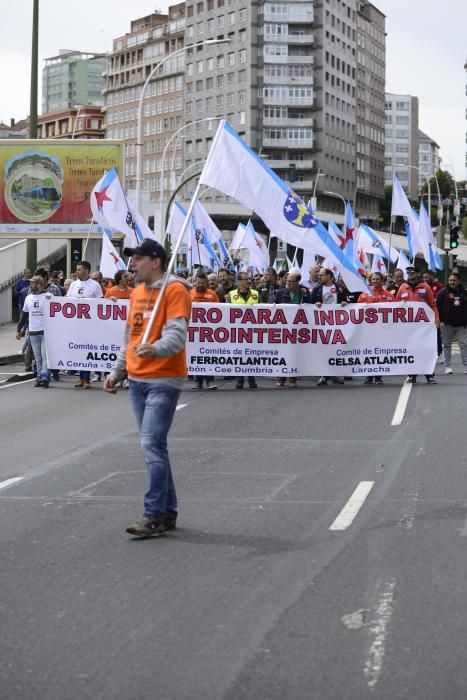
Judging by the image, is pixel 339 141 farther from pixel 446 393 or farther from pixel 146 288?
pixel 146 288

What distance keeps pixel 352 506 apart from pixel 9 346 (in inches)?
934

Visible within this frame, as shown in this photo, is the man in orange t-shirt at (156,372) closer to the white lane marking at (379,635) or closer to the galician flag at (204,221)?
the white lane marking at (379,635)

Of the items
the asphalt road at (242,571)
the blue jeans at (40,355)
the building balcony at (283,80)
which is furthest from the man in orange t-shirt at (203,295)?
the building balcony at (283,80)

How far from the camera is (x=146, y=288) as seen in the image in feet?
27.1

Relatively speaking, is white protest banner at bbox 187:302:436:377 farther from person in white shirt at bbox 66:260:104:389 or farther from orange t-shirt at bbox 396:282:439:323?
person in white shirt at bbox 66:260:104:389

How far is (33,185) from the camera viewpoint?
140 feet

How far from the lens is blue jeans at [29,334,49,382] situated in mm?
20891

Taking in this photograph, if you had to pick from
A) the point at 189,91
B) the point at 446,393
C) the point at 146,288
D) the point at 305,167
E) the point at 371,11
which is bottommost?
the point at 446,393

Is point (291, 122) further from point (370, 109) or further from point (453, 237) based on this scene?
point (453, 237)

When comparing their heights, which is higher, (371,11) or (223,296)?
(371,11)

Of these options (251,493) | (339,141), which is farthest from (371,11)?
(251,493)

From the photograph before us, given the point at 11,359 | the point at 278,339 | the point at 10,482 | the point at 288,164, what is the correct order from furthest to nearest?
the point at 288,164, the point at 11,359, the point at 278,339, the point at 10,482

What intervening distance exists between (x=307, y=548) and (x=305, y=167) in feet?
485

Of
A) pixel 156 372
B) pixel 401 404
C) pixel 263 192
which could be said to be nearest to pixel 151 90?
pixel 263 192
